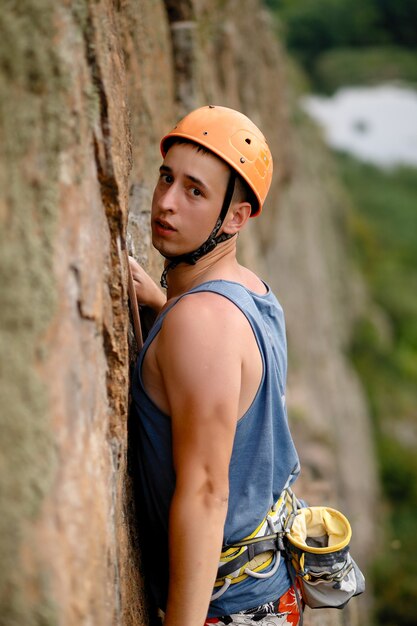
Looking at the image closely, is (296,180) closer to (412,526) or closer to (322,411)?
(322,411)

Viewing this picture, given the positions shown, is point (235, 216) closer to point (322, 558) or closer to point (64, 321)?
point (64, 321)

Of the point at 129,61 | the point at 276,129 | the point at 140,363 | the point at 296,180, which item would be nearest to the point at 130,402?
the point at 140,363

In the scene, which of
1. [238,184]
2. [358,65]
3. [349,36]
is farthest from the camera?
[358,65]

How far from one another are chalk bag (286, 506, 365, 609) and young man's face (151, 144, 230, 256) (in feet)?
4.20

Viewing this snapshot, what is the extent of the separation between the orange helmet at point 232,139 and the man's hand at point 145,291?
579mm

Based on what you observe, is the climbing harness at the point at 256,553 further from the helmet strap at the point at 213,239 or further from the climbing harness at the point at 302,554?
the helmet strap at the point at 213,239

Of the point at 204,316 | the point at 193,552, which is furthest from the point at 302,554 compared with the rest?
the point at 204,316

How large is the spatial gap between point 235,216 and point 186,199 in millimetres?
252

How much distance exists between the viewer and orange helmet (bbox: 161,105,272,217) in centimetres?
292

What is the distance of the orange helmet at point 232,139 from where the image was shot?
292cm

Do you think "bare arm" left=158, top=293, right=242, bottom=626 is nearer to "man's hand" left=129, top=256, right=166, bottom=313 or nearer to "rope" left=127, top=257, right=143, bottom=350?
"rope" left=127, top=257, right=143, bottom=350

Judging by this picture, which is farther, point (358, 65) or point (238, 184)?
point (358, 65)

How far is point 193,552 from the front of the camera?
269 cm

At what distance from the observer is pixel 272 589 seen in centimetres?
315
